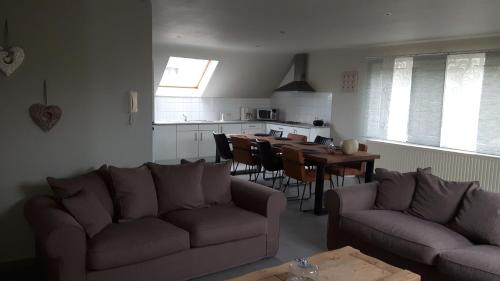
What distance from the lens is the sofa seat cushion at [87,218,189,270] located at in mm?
2678

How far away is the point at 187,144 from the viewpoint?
831 centimetres

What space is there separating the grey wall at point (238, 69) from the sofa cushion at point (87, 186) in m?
4.66

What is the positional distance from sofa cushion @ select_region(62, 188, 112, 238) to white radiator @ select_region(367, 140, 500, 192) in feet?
16.8

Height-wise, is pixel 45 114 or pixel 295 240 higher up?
pixel 45 114

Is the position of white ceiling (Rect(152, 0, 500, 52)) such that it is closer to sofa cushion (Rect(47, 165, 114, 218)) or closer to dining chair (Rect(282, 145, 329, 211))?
dining chair (Rect(282, 145, 329, 211))

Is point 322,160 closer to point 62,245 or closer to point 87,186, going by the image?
point 87,186

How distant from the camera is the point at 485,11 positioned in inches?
160

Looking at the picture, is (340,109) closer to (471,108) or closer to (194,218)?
(471,108)

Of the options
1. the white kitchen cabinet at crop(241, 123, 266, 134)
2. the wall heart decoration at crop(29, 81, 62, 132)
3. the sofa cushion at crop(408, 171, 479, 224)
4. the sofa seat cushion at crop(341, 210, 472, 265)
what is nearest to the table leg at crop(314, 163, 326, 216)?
the sofa seat cushion at crop(341, 210, 472, 265)

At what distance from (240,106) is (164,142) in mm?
2384

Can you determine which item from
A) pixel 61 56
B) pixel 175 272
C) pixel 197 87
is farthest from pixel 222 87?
pixel 175 272

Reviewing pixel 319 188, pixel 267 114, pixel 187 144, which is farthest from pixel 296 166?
pixel 267 114

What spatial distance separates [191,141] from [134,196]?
5.12m

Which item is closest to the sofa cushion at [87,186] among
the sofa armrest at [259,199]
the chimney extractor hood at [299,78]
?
the sofa armrest at [259,199]
